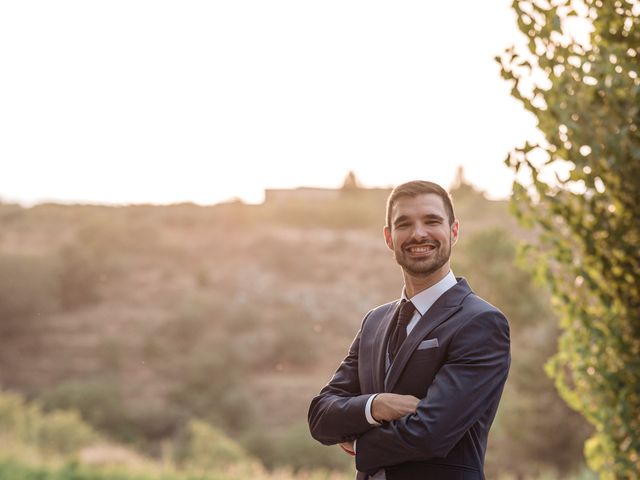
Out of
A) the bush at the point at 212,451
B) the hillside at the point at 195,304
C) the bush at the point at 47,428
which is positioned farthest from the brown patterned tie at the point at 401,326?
the hillside at the point at 195,304

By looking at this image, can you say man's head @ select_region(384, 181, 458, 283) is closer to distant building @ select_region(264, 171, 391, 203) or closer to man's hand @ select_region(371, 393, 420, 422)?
man's hand @ select_region(371, 393, 420, 422)

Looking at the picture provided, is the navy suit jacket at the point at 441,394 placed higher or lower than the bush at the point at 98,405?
higher

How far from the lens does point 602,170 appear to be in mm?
4145

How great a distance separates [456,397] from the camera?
2.57 metres

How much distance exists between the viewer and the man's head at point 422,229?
9.06ft

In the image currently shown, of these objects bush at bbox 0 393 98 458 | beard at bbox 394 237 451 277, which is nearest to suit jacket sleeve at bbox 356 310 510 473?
beard at bbox 394 237 451 277

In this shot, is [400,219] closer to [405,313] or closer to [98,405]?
[405,313]

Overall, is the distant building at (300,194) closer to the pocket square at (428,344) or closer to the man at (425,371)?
the man at (425,371)

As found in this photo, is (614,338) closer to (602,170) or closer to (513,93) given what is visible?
(602,170)

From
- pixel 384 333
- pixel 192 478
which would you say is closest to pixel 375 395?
pixel 384 333

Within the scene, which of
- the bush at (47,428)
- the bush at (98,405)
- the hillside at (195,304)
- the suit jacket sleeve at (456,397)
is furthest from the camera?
the hillside at (195,304)

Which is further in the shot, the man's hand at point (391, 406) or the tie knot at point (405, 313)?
the tie knot at point (405, 313)

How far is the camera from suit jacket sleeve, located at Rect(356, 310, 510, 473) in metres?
2.57

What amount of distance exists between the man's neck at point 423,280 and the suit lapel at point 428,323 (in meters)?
0.07
